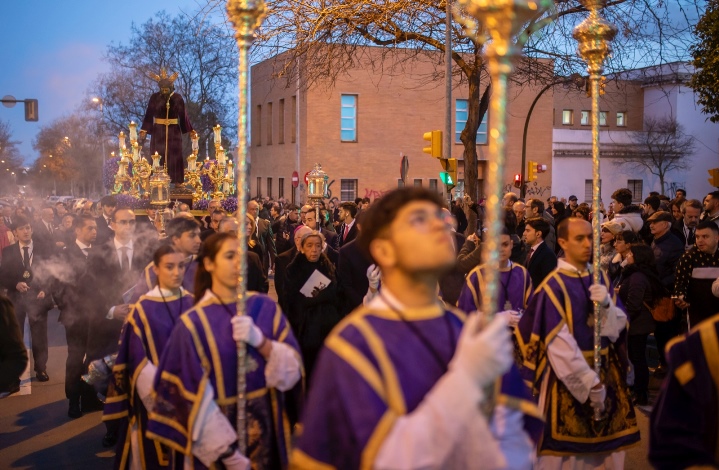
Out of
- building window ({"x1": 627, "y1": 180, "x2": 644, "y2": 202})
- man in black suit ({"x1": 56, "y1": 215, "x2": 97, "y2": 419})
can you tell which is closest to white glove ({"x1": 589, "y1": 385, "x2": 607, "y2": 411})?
man in black suit ({"x1": 56, "y1": 215, "x2": 97, "y2": 419})

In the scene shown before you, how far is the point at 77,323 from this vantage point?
8.42 m

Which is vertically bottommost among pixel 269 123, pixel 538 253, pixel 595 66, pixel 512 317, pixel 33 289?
pixel 33 289

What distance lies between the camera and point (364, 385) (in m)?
2.74

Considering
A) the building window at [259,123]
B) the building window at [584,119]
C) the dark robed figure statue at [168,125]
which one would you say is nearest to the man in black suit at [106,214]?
the dark robed figure statue at [168,125]

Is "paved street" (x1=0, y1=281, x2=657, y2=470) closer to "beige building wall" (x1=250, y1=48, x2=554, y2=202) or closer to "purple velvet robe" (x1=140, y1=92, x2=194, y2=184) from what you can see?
"purple velvet robe" (x1=140, y1=92, x2=194, y2=184)

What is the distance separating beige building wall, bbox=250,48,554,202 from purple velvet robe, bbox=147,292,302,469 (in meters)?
31.1

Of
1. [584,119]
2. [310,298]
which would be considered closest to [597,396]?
[310,298]

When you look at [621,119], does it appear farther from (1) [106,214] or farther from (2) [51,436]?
(2) [51,436]

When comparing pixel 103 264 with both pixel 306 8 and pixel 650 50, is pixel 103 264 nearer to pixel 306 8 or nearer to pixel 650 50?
pixel 306 8

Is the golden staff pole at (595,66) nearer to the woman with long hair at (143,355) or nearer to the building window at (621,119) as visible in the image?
the woman with long hair at (143,355)

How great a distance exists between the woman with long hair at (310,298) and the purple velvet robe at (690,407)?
4967 millimetres

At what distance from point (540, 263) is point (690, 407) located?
526 cm

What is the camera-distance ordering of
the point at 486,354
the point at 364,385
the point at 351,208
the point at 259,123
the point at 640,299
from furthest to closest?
the point at 259,123
the point at 351,208
the point at 640,299
the point at 364,385
the point at 486,354

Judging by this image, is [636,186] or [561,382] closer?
[561,382]
